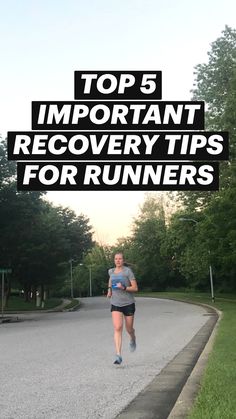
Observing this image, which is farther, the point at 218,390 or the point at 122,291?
the point at 122,291

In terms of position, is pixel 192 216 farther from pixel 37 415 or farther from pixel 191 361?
pixel 37 415

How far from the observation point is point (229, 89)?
36.0 meters

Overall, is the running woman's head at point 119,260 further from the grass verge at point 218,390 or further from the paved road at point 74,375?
the grass verge at point 218,390

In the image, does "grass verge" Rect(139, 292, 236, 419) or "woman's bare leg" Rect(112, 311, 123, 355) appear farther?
"woman's bare leg" Rect(112, 311, 123, 355)

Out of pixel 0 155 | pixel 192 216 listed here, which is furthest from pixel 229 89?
pixel 0 155

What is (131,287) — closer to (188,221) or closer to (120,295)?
(120,295)

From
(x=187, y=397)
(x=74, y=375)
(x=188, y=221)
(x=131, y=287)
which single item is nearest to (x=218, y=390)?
(x=187, y=397)

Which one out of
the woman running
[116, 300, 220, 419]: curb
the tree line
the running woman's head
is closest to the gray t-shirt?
the woman running

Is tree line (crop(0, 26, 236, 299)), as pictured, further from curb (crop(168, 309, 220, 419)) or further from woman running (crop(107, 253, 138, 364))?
curb (crop(168, 309, 220, 419))

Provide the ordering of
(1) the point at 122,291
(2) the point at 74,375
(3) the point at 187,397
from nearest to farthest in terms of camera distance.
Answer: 1. (3) the point at 187,397
2. (2) the point at 74,375
3. (1) the point at 122,291

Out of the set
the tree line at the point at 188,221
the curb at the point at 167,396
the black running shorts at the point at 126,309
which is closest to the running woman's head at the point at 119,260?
the black running shorts at the point at 126,309

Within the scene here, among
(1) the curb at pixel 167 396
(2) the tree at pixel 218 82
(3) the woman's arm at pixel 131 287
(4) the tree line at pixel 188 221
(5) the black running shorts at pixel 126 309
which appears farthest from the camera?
(2) the tree at pixel 218 82

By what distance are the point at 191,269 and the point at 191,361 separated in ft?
151

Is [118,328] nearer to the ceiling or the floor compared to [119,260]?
nearer to the floor
